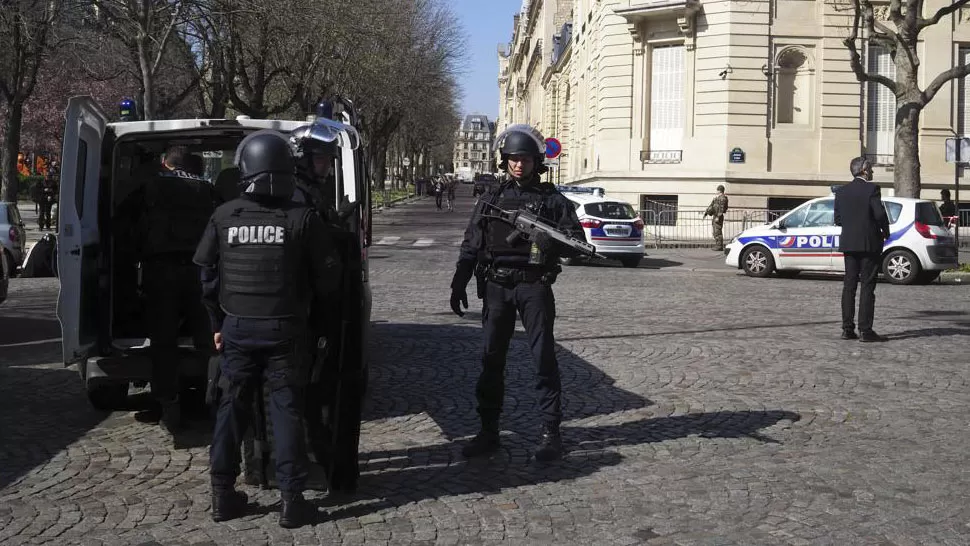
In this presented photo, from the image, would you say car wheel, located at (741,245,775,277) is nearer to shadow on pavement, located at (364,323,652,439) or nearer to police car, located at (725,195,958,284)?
police car, located at (725,195,958,284)

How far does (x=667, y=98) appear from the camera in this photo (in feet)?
113

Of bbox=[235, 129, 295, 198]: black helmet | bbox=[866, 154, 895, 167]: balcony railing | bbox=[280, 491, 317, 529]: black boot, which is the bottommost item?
bbox=[280, 491, 317, 529]: black boot

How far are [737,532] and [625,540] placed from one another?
54cm

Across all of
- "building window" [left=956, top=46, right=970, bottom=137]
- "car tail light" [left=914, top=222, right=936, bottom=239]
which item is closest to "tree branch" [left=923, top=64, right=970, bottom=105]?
"car tail light" [left=914, top=222, right=936, bottom=239]

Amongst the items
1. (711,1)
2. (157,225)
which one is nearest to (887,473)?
(157,225)

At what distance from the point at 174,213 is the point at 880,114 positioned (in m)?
30.0

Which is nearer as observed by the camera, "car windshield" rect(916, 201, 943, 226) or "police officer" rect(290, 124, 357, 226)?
"police officer" rect(290, 124, 357, 226)

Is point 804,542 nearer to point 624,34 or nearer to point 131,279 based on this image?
point 131,279

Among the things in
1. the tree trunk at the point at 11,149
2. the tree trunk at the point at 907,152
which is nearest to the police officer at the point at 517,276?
the tree trunk at the point at 907,152

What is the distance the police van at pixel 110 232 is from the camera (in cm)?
625

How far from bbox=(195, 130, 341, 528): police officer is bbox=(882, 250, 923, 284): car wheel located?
15498 millimetres

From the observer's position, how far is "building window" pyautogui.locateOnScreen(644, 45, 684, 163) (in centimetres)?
3400

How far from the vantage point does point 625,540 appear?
4.71 m

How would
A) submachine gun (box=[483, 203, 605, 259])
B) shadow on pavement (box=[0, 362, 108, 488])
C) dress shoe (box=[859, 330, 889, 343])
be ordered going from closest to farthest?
submachine gun (box=[483, 203, 605, 259]) < shadow on pavement (box=[0, 362, 108, 488]) < dress shoe (box=[859, 330, 889, 343])
